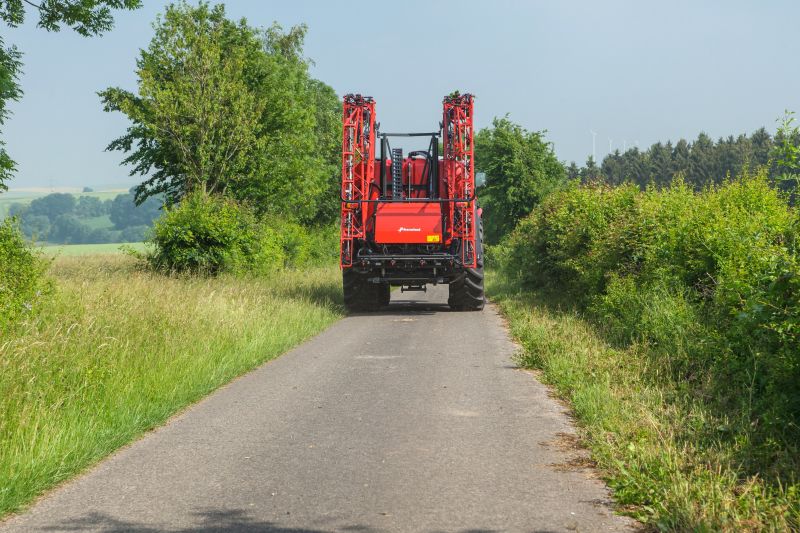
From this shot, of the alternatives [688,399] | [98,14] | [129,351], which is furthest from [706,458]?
[98,14]

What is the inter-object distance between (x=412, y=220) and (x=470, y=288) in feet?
7.00

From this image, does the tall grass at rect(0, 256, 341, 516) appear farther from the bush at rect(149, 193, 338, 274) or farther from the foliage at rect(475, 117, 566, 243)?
the foliage at rect(475, 117, 566, 243)

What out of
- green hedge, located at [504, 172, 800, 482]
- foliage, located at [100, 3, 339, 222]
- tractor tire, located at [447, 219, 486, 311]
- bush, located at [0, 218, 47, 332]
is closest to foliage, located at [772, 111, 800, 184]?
green hedge, located at [504, 172, 800, 482]

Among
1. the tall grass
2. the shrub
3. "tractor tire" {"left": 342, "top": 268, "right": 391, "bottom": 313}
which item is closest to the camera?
the tall grass

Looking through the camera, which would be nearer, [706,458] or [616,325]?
[706,458]

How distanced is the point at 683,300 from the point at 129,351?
22.8ft

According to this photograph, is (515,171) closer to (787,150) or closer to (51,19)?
(51,19)

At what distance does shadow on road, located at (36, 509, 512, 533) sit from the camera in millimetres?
4448

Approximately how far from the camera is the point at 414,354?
465 inches

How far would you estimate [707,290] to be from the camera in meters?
10.6

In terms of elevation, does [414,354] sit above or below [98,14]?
below

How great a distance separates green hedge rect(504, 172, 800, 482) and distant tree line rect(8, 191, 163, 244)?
262 feet

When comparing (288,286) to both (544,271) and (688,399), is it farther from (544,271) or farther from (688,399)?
(688,399)

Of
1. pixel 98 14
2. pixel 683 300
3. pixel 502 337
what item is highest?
pixel 98 14
